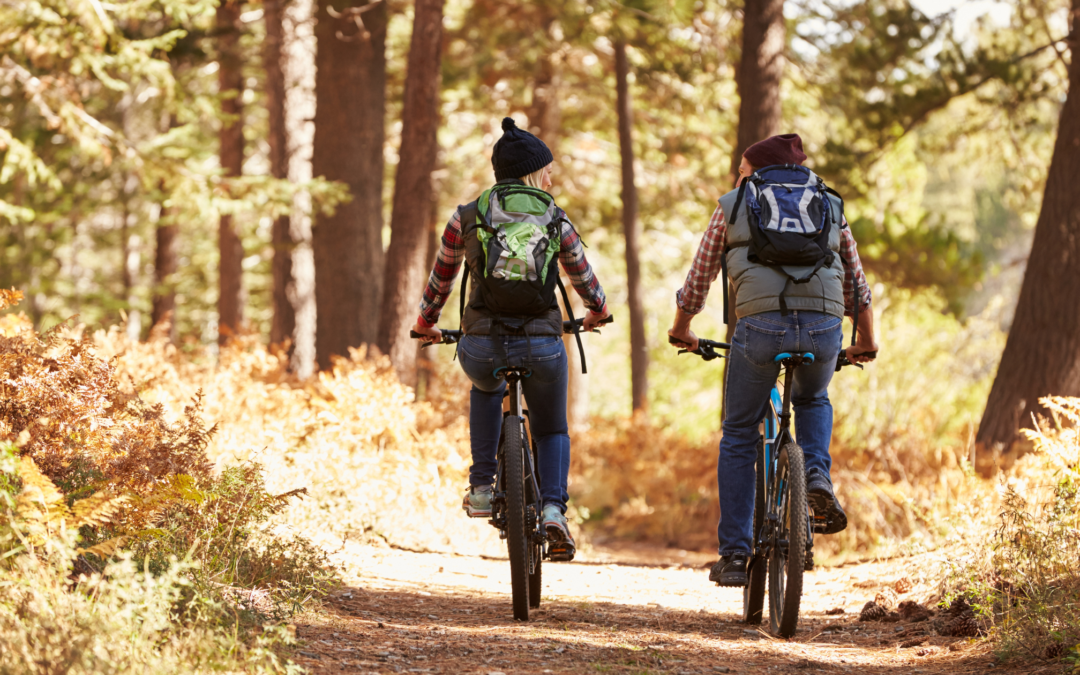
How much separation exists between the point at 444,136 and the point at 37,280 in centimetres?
899

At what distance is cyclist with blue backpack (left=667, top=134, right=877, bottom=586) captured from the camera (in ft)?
14.2

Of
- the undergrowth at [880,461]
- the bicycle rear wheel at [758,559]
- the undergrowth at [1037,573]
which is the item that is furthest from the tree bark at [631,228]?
the bicycle rear wheel at [758,559]

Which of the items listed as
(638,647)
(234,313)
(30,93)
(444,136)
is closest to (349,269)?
(30,93)

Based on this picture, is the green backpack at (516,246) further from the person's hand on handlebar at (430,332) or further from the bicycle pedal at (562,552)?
the bicycle pedal at (562,552)

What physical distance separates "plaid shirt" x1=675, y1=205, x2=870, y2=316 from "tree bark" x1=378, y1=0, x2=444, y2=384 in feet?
17.8

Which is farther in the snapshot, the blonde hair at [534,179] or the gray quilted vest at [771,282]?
the blonde hair at [534,179]

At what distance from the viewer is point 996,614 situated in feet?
14.1

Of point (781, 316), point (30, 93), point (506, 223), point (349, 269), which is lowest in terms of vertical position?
point (781, 316)

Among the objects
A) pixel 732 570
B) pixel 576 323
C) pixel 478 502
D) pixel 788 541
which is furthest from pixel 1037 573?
pixel 478 502

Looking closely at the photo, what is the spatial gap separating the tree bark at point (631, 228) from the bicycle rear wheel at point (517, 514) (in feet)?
36.6

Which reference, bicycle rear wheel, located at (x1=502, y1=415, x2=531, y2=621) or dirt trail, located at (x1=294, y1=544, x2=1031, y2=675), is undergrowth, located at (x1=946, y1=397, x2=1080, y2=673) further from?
bicycle rear wheel, located at (x1=502, y1=415, x2=531, y2=621)

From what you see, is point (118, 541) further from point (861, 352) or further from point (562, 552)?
point (861, 352)

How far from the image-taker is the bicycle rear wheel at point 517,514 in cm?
455

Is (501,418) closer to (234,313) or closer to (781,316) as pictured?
(781,316)
